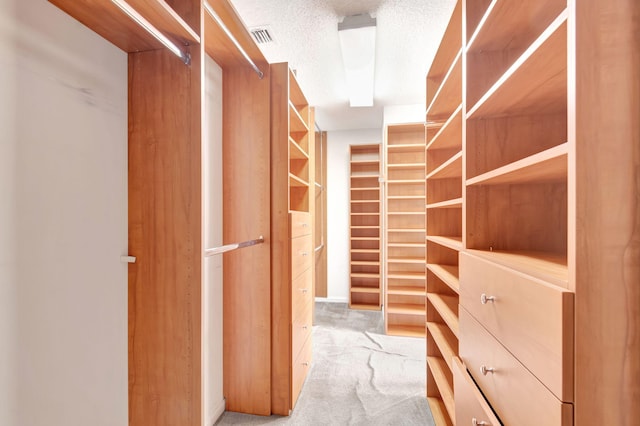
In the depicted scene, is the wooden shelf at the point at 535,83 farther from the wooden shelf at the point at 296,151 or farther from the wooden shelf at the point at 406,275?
the wooden shelf at the point at 406,275

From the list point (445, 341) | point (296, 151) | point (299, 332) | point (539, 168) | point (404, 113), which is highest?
point (404, 113)

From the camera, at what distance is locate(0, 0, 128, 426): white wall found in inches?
32.8

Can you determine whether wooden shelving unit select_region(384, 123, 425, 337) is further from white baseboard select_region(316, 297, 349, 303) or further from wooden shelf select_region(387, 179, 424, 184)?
white baseboard select_region(316, 297, 349, 303)

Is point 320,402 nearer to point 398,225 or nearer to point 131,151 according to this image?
point 131,151

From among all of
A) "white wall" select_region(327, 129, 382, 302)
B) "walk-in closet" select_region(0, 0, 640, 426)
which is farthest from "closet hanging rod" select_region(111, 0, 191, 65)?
"white wall" select_region(327, 129, 382, 302)

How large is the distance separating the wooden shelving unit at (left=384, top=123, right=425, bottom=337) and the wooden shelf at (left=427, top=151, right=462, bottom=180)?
148 centimetres

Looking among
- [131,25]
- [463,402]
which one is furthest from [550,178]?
[131,25]

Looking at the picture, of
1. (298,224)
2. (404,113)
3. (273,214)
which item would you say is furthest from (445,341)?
(404,113)

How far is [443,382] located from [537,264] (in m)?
1.27

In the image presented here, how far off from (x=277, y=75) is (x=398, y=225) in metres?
2.41

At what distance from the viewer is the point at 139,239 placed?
3.87 ft

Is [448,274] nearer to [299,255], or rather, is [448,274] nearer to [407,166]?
[299,255]

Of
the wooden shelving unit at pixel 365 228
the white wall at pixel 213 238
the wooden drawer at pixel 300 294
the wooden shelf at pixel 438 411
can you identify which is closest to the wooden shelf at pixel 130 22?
the white wall at pixel 213 238

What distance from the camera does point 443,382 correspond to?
5.64 ft
